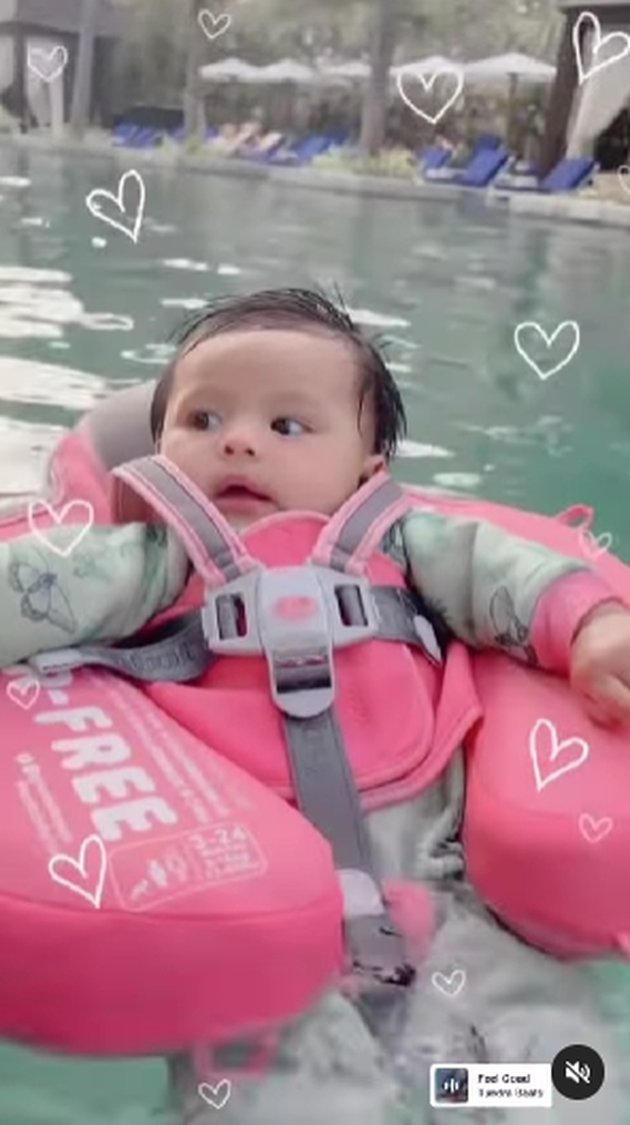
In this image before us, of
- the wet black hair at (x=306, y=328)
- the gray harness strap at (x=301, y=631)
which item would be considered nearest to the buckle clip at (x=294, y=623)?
the gray harness strap at (x=301, y=631)

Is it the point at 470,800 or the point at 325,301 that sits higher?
the point at 325,301

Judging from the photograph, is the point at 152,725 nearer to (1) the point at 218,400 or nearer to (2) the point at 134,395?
(1) the point at 218,400

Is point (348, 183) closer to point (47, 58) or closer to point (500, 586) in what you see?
point (47, 58)

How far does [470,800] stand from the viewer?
739mm

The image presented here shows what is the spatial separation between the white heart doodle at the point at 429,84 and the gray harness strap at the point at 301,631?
246mm

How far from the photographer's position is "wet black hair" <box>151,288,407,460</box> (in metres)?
0.85

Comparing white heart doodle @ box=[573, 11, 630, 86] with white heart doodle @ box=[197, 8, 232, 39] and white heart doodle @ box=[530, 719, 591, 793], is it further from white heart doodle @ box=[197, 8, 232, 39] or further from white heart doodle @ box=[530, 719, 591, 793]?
white heart doodle @ box=[530, 719, 591, 793]

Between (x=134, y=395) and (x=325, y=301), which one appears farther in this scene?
(x=134, y=395)

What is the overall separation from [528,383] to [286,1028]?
473 millimetres

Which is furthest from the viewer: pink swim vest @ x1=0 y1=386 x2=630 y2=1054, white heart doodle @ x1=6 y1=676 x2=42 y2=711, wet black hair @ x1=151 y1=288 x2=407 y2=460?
wet black hair @ x1=151 y1=288 x2=407 y2=460

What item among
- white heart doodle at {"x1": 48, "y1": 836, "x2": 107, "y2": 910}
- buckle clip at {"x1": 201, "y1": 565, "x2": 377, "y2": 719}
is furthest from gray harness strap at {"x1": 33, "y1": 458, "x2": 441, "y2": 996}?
white heart doodle at {"x1": 48, "y1": 836, "x2": 107, "y2": 910}

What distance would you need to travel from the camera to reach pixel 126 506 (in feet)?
2.85

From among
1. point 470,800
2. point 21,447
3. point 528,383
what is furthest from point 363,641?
point 21,447

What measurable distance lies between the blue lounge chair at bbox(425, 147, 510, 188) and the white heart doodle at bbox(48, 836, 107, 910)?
49cm
